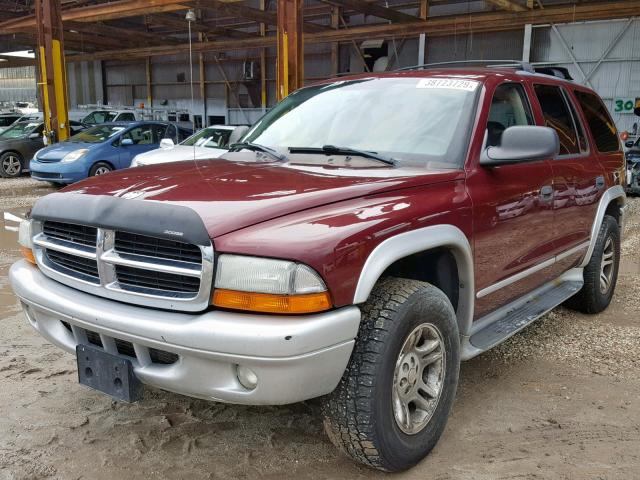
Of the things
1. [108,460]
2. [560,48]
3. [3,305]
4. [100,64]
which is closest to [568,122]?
[108,460]

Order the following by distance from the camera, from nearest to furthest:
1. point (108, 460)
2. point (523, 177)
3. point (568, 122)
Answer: point (108, 460) → point (523, 177) → point (568, 122)

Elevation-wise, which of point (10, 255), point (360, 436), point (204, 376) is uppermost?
point (204, 376)

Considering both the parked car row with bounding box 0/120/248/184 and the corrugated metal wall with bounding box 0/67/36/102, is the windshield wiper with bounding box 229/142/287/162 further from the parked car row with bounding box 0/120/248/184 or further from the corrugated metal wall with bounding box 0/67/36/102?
the corrugated metal wall with bounding box 0/67/36/102

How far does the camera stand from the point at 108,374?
7.94 feet

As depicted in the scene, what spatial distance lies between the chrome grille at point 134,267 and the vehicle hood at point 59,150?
34.5ft

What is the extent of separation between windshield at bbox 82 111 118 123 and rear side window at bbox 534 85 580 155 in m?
17.8

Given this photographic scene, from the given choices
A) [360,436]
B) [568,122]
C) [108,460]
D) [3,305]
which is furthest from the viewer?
[3,305]

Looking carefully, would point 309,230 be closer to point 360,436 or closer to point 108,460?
point 360,436

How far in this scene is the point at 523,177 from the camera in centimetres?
332

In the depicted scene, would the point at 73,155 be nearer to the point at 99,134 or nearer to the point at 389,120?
the point at 99,134

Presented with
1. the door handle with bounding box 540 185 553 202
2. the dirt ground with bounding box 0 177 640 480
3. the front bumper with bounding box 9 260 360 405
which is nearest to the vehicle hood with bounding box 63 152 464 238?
the front bumper with bounding box 9 260 360 405

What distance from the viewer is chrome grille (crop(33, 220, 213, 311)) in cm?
221

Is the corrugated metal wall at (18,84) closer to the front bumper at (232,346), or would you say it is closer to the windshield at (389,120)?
the windshield at (389,120)

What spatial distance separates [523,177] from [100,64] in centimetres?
3209
